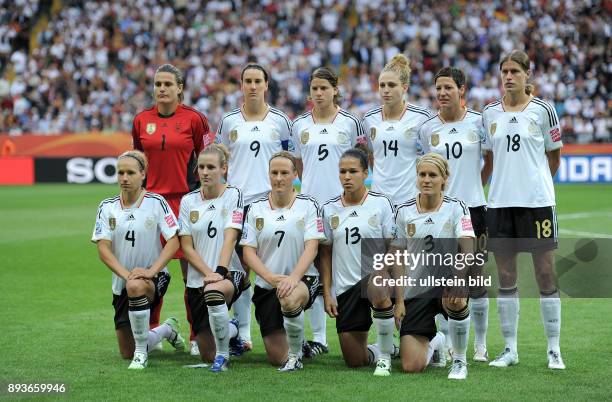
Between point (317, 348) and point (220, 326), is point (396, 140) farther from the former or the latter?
point (220, 326)

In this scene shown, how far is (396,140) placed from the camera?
24.1 feet

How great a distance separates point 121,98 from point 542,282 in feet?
72.1

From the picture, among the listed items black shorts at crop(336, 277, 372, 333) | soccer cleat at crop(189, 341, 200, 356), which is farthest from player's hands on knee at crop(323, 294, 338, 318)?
soccer cleat at crop(189, 341, 200, 356)

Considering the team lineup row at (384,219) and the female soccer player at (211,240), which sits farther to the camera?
the female soccer player at (211,240)

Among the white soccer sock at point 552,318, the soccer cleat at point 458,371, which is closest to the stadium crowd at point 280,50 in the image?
the white soccer sock at point 552,318

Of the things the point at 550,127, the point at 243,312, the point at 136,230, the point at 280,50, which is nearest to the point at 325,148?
the point at 243,312

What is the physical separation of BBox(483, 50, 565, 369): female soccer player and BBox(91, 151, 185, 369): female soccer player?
241 cm

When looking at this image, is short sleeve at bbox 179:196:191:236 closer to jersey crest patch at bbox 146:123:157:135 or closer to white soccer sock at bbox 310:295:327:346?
jersey crest patch at bbox 146:123:157:135

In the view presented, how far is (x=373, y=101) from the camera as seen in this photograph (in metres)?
26.6

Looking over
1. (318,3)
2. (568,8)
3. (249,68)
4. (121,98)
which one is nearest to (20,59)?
(121,98)

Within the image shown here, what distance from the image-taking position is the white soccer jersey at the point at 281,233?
270 inches

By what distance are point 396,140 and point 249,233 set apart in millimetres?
1397

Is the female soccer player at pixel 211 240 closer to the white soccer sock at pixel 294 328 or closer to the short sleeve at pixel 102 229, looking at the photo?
the white soccer sock at pixel 294 328

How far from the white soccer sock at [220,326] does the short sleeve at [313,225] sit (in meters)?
0.78
